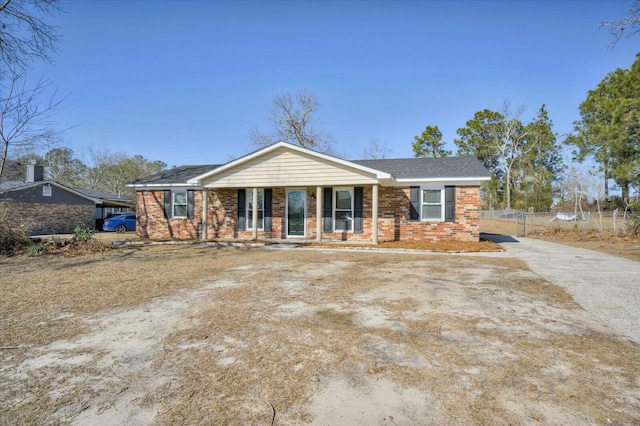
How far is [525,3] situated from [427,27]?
10.5 ft

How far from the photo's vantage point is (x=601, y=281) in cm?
616

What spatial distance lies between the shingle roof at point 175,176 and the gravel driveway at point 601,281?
13139 millimetres

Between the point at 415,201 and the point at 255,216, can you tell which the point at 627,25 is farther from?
the point at 255,216

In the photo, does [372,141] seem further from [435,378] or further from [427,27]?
[435,378]

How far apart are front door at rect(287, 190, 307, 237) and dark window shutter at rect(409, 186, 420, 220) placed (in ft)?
14.0

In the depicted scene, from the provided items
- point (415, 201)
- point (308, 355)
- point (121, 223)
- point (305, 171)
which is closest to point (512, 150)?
point (415, 201)

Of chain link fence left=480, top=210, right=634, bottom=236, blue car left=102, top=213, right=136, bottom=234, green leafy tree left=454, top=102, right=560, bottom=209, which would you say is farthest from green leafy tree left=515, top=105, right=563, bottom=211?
blue car left=102, top=213, right=136, bottom=234

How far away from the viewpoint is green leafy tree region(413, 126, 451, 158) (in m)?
39.4

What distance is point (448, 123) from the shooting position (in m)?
38.5

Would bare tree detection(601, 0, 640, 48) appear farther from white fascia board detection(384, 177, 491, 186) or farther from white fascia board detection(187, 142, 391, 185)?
white fascia board detection(187, 142, 391, 185)

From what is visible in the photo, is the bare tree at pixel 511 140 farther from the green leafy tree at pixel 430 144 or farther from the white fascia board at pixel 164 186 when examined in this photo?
the white fascia board at pixel 164 186

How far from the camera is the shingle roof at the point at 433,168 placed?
480 inches

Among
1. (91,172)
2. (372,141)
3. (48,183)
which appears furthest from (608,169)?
(91,172)

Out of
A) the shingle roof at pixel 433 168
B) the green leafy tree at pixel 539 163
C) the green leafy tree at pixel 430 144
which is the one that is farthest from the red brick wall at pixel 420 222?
the green leafy tree at pixel 430 144
